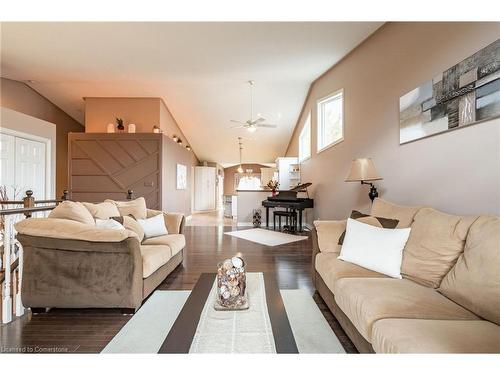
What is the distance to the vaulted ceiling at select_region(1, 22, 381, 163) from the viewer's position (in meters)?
3.51

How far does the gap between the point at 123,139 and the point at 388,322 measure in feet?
22.5

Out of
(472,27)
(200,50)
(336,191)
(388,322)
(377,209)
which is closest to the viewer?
(388,322)

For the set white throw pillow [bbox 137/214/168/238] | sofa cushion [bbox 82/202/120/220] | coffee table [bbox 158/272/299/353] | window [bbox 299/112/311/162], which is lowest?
coffee table [bbox 158/272/299/353]

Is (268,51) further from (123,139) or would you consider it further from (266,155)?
(266,155)

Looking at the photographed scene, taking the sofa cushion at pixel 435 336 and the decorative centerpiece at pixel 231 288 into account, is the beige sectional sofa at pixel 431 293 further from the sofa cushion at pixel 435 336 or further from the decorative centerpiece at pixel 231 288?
the decorative centerpiece at pixel 231 288

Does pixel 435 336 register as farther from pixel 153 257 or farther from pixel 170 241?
pixel 170 241

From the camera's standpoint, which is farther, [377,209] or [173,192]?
[173,192]

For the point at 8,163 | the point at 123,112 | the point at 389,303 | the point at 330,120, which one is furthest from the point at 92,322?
the point at 123,112

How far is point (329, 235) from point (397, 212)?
2.17ft

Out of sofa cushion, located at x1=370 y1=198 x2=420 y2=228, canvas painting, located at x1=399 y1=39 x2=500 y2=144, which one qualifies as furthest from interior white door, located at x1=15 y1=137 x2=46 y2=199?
canvas painting, located at x1=399 y1=39 x2=500 y2=144

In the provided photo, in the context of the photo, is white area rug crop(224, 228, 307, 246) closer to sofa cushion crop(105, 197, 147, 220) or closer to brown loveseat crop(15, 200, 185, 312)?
sofa cushion crop(105, 197, 147, 220)

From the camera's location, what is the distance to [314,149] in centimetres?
616

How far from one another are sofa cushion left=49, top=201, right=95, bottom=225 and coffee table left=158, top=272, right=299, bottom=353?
4.50ft

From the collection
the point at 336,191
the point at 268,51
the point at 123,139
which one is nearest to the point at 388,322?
the point at 336,191
